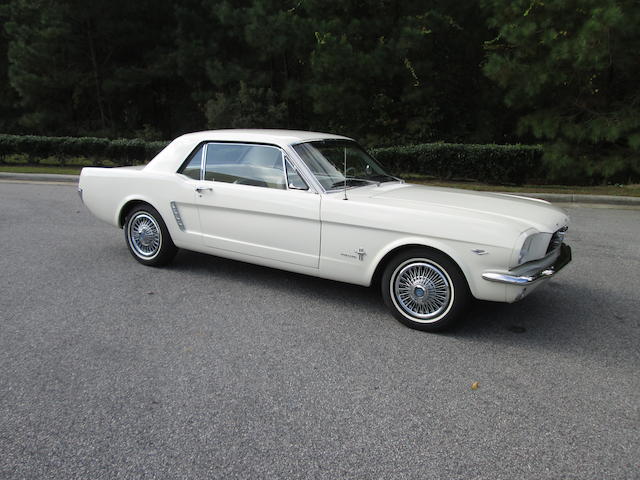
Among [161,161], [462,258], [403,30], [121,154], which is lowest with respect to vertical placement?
[121,154]

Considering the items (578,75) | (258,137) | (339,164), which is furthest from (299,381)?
(578,75)

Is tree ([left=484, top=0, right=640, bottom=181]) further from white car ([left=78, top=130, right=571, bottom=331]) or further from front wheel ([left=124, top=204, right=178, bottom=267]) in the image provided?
front wheel ([left=124, top=204, right=178, bottom=267])

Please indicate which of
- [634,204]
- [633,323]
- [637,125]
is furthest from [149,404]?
[637,125]

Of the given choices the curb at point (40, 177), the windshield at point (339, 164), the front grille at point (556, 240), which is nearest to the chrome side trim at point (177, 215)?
the windshield at point (339, 164)

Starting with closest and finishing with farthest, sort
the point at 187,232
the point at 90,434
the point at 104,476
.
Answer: the point at 104,476 → the point at 90,434 → the point at 187,232

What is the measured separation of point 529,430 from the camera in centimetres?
278

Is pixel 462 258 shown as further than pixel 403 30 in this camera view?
No

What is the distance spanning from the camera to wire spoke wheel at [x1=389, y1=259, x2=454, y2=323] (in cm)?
394

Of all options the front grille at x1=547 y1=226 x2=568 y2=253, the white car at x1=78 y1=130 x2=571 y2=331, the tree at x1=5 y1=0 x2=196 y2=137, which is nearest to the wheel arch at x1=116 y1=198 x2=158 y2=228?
the white car at x1=78 y1=130 x2=571 y2=331

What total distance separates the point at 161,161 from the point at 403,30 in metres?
13.2

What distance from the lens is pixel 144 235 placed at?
5598 millimetres

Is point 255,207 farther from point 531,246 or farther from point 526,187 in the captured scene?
point 526,187

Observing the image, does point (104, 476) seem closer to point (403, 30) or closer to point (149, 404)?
point (149, 404)

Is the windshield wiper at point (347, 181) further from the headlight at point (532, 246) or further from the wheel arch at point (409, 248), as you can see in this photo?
the headlight at point (532, 246)
